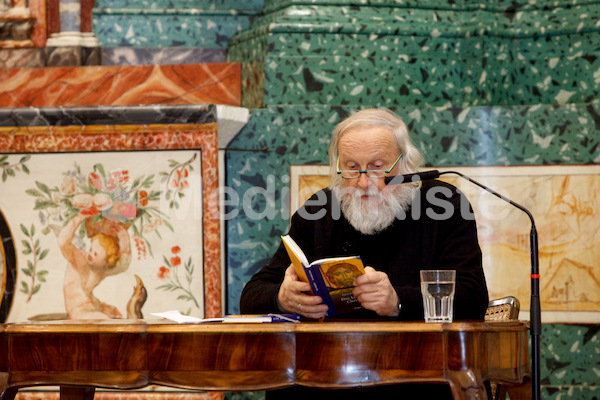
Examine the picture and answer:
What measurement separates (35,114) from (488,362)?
2.73 m

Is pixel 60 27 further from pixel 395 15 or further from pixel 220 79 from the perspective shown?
pixel 395 15

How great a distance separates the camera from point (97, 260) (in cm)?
421

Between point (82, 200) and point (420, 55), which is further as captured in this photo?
point (420, 55)

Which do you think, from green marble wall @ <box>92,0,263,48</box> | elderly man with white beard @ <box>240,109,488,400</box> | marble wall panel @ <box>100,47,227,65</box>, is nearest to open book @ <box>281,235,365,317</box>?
elderly man with white beard @ <box>240,109,488,400</box>

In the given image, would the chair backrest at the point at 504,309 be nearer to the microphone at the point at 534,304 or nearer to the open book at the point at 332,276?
the microphone at the point at 534,304

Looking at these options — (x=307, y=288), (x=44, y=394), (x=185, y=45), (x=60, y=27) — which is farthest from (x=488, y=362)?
(x=60, y=27)

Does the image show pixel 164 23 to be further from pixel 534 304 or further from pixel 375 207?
pixel 534 304

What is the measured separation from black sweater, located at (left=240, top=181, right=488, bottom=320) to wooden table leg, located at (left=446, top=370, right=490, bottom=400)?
497 millimetres

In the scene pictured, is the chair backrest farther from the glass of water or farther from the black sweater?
the glass of water

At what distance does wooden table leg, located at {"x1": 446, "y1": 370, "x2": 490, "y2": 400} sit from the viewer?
222cm

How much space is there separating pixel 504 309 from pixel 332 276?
0.72 metres

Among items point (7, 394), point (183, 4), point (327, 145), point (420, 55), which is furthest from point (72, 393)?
point (183, 4)

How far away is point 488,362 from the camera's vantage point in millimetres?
2320

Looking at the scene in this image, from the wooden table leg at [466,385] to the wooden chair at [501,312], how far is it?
0.60 m
